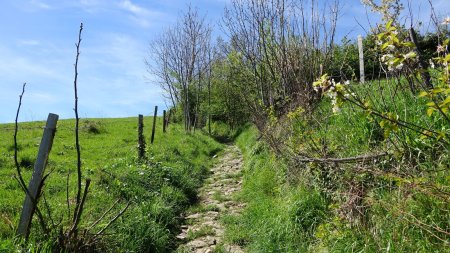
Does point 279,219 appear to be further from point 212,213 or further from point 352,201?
point 212,213

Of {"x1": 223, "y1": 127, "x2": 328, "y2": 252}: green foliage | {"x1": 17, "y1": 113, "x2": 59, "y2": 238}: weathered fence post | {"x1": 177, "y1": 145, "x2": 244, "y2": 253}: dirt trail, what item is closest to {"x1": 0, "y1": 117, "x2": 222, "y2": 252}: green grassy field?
{"x1": 17, "y1": 113, "x2": 59, "y2": 238}: weathered fence post

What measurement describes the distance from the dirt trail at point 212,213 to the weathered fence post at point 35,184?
2.34 metres

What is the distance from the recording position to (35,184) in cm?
447

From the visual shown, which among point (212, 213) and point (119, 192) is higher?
point (119, 192)

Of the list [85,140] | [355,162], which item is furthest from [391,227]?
[85,140]

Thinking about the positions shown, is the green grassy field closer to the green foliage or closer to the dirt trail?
the dirt trail

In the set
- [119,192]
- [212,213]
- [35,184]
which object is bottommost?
[212,213]

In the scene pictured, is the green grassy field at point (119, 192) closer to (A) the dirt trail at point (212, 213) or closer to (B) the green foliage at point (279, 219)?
(A) the dirt trail at point (212, 213)

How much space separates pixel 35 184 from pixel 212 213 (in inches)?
161

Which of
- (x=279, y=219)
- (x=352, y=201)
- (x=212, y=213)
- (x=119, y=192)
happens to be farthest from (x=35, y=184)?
(x=212, y=213)

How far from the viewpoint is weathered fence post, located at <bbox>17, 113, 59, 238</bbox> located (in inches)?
168

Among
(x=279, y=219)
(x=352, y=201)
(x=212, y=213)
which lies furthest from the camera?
(x=212, y=213)

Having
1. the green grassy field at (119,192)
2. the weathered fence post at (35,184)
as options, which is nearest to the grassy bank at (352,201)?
the green grassy field at (119,192)

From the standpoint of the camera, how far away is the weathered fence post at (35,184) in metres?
4.26
